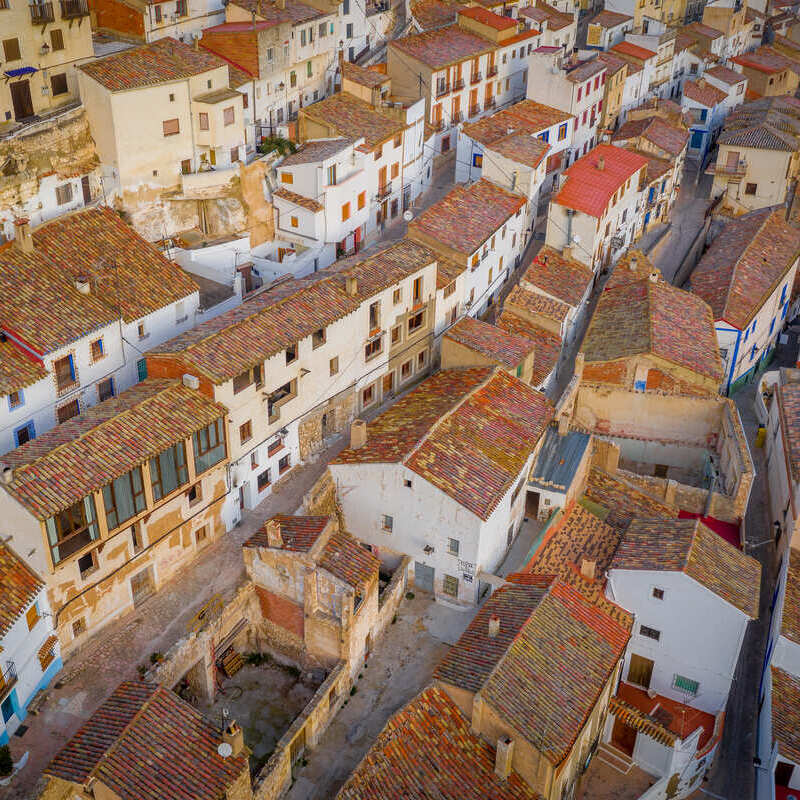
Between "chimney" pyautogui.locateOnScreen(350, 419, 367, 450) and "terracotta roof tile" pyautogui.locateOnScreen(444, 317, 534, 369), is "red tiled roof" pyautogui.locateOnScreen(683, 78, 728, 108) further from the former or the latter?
"chimney" pyautogui.locateOnScreen(350, 419, 367, 450)

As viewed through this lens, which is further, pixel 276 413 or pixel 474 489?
pixel 276 413

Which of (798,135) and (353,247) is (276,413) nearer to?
(353,247)

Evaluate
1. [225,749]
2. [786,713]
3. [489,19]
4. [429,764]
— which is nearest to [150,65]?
[489,19]

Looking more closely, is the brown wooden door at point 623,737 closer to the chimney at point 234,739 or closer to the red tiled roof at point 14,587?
the chimney at point 234,739

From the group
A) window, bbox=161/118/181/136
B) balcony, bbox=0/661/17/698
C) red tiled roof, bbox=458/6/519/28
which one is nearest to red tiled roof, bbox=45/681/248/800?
balcony, bbox=0/661/17/698

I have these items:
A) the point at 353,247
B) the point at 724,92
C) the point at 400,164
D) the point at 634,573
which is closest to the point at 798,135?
the point at 724,92
